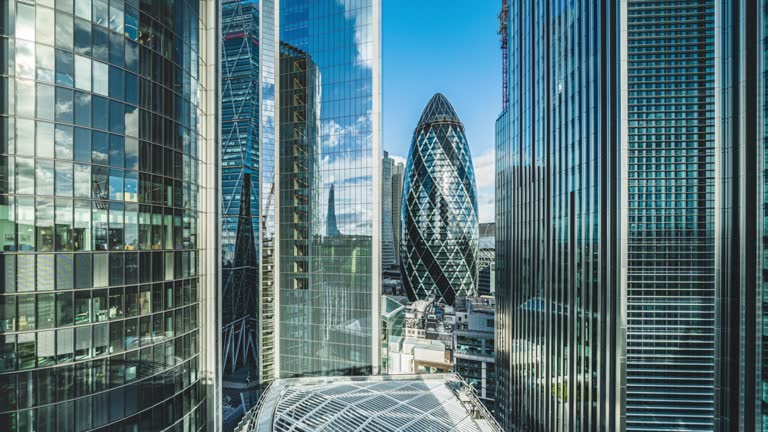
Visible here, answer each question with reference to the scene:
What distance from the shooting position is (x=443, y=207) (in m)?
102

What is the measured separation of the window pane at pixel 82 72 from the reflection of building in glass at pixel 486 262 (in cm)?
8698

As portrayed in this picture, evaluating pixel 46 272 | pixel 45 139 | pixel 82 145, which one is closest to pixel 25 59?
pixel 45 139

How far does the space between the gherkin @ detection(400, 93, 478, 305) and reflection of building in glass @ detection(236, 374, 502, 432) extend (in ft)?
254

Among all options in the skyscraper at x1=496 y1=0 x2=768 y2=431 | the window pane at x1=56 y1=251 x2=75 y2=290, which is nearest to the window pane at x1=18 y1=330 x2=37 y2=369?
the window pane at x1=56 y1=251 x2=75 y2=290

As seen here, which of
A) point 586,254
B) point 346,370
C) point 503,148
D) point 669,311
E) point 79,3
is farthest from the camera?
point 503,148

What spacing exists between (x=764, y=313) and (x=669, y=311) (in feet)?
18.0

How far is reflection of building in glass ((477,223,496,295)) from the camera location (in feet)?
384

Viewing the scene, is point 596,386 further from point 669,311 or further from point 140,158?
point 140,158

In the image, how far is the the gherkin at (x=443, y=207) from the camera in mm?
102125

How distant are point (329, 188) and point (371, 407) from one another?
22540 millimetres

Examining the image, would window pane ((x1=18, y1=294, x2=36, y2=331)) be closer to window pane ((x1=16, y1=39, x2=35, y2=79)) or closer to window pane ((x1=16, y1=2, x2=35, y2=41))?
window pane ((x1=16, y1=39, x2=35, y2=79))

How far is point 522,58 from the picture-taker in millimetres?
36188

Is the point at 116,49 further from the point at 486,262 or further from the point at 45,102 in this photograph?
the point at 486,262

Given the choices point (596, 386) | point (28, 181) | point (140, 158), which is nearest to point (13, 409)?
point (28, 181)
